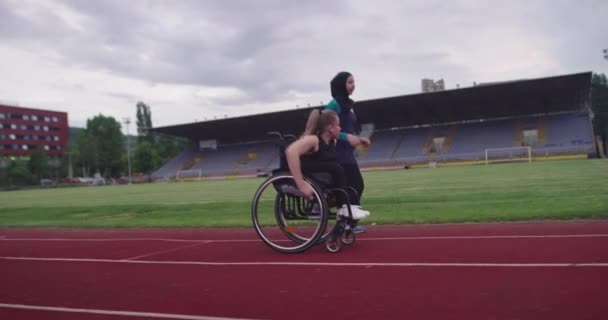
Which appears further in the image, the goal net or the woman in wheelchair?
the goal net

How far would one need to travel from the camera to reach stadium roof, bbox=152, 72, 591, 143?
42.3 meters

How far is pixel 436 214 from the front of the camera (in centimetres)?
779

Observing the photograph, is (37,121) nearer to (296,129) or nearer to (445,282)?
(296,129)

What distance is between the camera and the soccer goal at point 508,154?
42616 mm

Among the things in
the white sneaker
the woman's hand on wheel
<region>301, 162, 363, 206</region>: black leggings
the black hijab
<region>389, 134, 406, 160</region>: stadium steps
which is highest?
<region>389, 134, 406, 160</region>: stadium steps

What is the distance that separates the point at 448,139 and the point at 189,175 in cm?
3127

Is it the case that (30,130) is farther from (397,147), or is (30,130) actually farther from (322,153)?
(322,153)

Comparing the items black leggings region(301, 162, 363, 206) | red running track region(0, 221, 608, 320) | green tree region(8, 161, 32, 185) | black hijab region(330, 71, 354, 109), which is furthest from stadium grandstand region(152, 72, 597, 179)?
black leggings region(301, 162, 363, 206)

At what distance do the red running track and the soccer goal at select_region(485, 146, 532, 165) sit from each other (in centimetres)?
3973

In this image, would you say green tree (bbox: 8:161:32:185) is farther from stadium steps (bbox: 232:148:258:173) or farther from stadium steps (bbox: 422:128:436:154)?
stadium steps (bbox: 422:128:436:154)

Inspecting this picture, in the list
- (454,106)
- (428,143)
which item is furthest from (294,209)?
(428,143)

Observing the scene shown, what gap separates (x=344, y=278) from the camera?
376 centimetres

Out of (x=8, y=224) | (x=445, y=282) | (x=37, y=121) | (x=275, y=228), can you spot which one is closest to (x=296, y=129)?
(x=8, y=224)

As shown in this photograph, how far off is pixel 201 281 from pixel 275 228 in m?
3.39
